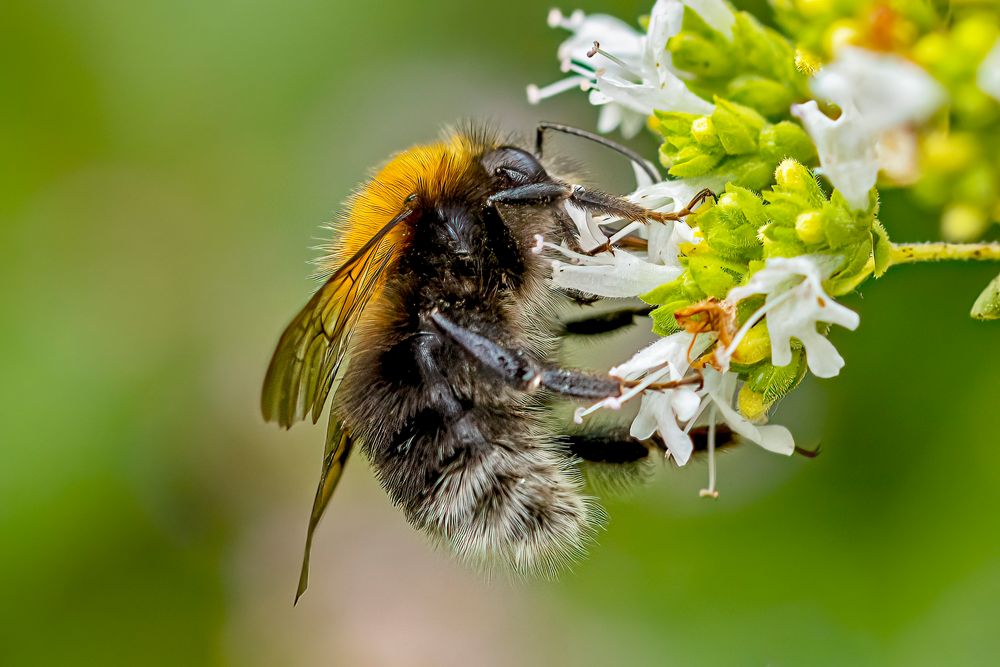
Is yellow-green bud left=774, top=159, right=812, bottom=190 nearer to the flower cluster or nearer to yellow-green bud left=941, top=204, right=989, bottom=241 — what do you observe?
the flower cluster

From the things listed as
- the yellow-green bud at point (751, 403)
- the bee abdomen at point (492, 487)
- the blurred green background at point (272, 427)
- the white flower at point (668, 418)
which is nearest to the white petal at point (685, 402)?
the white flower at point (668, 418)

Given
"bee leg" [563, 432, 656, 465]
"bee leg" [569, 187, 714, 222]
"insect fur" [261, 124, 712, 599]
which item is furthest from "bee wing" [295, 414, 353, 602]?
"bee leg" [569, 187, 714, 222]

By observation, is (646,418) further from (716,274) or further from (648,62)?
(648,62)

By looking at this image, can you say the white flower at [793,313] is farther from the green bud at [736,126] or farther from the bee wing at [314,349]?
the bee wing at [314,349]

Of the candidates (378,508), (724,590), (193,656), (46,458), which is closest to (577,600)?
(724,590)

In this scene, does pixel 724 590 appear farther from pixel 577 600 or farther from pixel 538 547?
pixel 538 547

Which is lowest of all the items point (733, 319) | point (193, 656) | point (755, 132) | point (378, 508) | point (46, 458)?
point (193, 656)

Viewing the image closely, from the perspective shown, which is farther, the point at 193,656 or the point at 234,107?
the point at 234,107

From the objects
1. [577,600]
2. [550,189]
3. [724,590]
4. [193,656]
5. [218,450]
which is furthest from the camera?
[218,450]

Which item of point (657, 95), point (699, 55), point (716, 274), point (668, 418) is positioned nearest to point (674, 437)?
point (668, 418)
